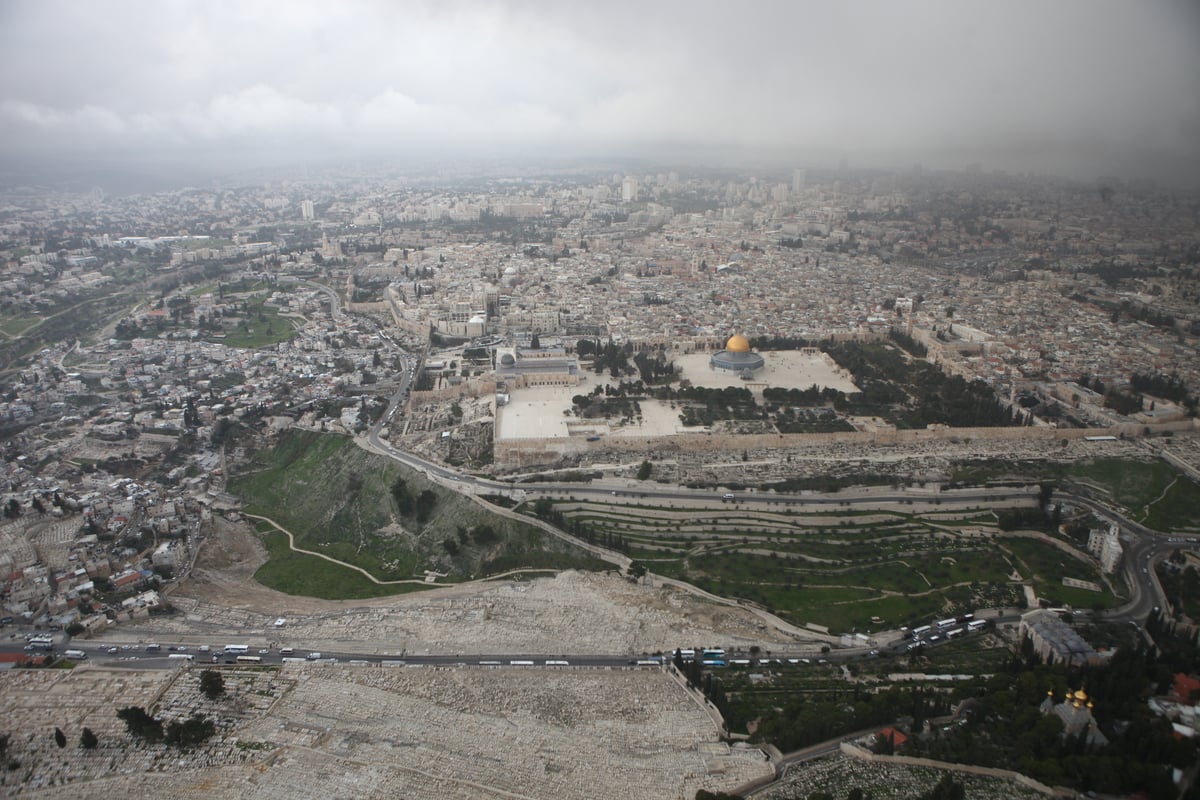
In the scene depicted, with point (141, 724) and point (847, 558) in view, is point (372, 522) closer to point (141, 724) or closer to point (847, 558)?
point (141, 724)

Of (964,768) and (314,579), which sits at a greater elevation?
(964,768)

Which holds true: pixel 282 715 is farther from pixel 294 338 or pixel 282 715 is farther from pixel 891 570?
pixel 294 338

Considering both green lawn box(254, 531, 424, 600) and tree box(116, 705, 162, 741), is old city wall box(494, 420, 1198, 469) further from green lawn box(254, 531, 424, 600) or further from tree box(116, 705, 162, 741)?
tree box(116, 705, 162, 741)

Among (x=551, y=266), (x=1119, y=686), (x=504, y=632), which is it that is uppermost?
(x=551, y=266)

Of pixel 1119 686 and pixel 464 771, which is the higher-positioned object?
pixel 1119 686

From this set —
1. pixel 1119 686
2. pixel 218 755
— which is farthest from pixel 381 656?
pixel 1119 686

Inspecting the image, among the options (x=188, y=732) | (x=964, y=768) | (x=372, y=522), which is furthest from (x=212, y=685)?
(x=964, y=768)
